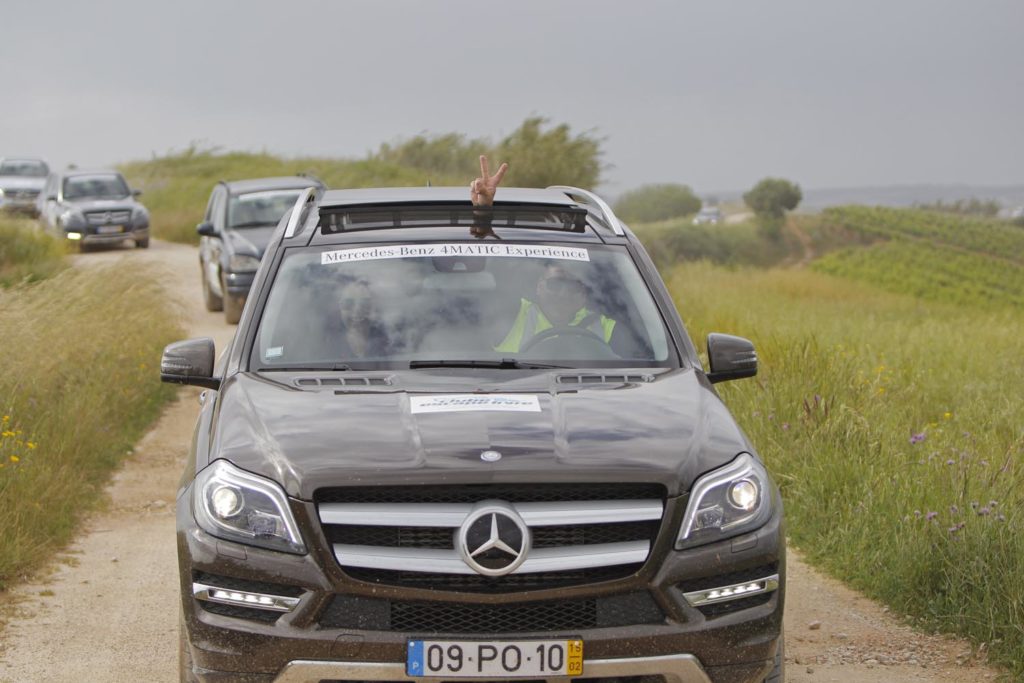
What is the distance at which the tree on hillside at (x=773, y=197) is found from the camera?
9238 centimetres

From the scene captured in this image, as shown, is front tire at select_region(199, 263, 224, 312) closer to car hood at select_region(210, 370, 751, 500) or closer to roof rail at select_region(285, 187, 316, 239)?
roof rail at select_region(285, 187, 316, 239)

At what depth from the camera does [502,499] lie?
3.94 meters

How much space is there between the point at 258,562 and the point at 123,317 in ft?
33.2

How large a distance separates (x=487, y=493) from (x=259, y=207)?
1495 centimetres

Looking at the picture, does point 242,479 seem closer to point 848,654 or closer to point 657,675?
point 657,675

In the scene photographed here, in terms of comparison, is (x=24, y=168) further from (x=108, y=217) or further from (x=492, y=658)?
(x=492, y=658)

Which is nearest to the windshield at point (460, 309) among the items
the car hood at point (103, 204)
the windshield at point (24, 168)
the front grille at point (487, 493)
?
the front grille at point (487, 493)

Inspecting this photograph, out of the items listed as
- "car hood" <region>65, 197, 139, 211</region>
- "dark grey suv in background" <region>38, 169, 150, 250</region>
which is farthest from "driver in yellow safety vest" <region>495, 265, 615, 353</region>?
"car hood" <region>65, 197, 139, 211</region>

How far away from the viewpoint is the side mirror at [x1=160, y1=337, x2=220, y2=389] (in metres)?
5.12

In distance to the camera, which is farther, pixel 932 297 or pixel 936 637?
pixel 932 297

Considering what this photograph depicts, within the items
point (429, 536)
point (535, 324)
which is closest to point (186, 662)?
point (429, 536)

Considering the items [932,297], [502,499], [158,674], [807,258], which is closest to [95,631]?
[158,674]

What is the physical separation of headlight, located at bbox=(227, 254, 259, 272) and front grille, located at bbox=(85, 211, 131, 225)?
13.2 m

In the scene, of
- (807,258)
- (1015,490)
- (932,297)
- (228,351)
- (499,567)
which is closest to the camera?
(499,567)
